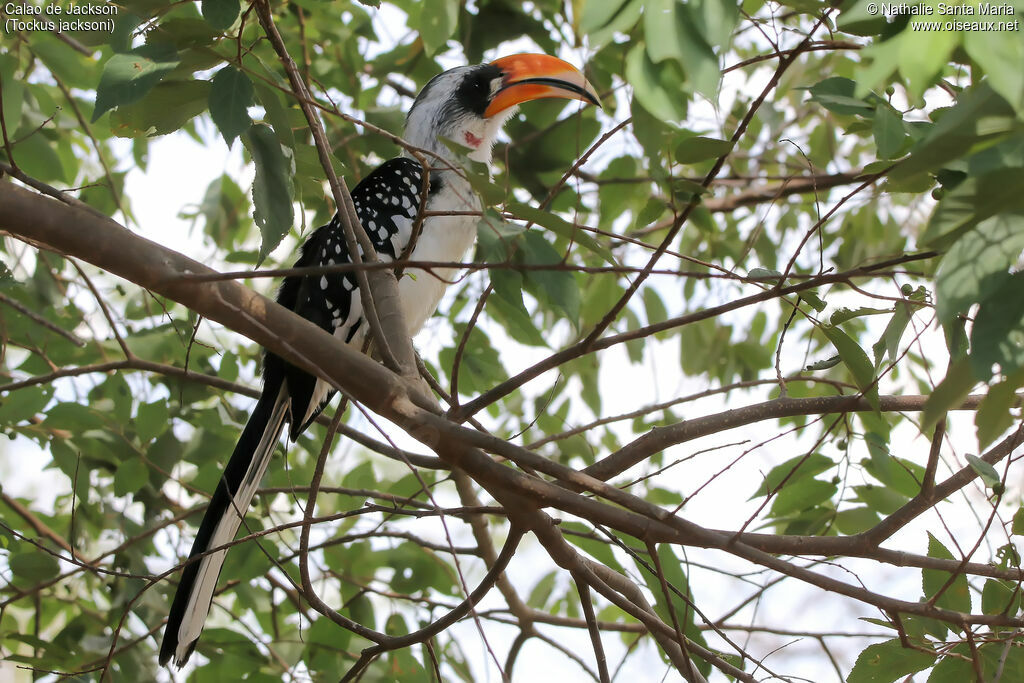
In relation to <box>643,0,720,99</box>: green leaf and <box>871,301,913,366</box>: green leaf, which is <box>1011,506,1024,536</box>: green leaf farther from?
<box>643,0,720,99</box>: green leaf

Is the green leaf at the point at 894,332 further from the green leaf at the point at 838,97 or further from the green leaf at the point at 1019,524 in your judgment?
the green leaf at the point at 1019,524

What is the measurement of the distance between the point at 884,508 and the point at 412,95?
2.24 metres

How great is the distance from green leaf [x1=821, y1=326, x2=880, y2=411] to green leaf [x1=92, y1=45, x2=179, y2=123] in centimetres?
107

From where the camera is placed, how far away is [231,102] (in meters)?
1.33

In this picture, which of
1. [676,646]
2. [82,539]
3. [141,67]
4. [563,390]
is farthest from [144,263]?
[563,390]

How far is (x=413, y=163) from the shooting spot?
2752 mm

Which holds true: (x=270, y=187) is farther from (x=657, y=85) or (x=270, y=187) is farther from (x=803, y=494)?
(x=803, y=494)

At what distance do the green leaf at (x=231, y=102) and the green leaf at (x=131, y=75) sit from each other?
72 millimetres

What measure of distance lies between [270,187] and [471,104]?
166cm

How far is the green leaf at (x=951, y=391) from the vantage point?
95 cm

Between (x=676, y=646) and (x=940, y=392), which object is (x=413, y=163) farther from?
(x=940, y=392)

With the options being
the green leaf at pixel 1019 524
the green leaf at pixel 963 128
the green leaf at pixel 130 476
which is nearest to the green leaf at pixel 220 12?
the green leaf at pixel 963 128

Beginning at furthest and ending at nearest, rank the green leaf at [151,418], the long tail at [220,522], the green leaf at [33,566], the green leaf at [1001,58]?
the green leaf at [151,418], the green leaf at [33,566], the long tail at [220,522], the green leaf at [1001,58]

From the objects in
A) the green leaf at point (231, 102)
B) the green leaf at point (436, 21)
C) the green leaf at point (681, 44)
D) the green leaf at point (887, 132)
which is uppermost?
the green leaf at point (436, 21)
